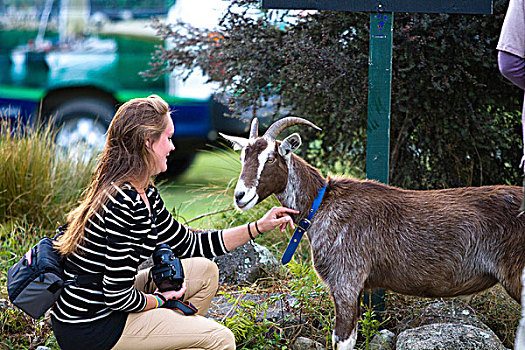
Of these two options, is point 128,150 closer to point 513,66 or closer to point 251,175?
point 251,175

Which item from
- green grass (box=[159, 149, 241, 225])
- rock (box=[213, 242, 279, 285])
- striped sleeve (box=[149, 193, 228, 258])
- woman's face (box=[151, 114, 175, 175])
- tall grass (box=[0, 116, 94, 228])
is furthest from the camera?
green grass (box=[159, 149, 241, 225])

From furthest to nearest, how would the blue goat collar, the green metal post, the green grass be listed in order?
the green grass, the green metal post, the blue goat collar

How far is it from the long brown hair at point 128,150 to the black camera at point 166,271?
400 mm

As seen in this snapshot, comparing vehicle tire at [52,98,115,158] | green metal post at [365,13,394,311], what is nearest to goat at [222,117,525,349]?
green metal post at [365,13,394,311]

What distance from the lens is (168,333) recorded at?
315cm

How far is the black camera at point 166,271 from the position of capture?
10.6 ft

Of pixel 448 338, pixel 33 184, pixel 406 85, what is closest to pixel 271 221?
pixel 448 338

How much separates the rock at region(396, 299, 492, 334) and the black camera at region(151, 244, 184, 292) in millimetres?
1749

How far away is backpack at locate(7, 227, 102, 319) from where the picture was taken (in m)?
2.94

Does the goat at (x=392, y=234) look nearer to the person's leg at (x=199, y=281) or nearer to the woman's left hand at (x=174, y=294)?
the person's leg at (x=199, y=281)

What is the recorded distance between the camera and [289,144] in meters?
3.74

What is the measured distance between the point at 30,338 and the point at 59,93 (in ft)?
21.8

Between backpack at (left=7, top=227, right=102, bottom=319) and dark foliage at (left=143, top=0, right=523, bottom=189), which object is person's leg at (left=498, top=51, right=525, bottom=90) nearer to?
dark foliage at (left=143, top=0, right=523, bottom=189)

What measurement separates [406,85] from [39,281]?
12.2 ft
